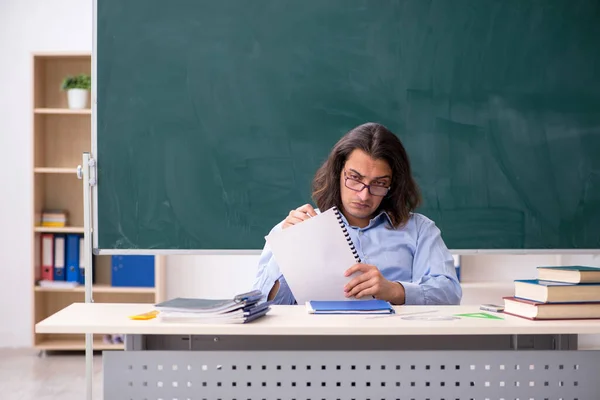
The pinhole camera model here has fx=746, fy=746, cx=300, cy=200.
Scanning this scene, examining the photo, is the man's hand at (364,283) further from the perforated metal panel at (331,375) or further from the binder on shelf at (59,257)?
the binder on shelf at (59,257)

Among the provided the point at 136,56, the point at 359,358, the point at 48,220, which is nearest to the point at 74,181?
the point at 48,220

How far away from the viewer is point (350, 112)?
307 centimetres

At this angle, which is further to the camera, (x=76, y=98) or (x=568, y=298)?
(x=76, y=98)

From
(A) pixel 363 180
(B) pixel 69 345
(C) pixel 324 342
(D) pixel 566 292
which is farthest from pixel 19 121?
(D) pixel 566 292

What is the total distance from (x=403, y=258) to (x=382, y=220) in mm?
147

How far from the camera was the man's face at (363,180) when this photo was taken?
7.72 ft

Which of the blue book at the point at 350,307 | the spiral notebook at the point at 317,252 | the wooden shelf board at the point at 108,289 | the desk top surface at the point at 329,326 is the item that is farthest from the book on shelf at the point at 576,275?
the wooden shelf board at the point at 108,289

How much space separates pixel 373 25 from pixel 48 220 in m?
2.77

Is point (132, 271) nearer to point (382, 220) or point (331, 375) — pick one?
point (382, 220)

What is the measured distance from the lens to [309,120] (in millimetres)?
3068

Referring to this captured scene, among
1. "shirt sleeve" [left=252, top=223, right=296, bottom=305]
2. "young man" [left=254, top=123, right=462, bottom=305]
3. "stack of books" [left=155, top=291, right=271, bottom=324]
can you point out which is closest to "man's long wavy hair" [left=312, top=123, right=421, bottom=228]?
"young man" [left=254, top=123, right=462, bottom=305]

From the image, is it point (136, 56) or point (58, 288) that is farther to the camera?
point (58, 288)

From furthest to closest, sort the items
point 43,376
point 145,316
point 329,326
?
point 43,376 → point 145,316 → point 329,326

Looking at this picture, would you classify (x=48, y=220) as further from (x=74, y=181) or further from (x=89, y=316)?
(x=89, y=316)
